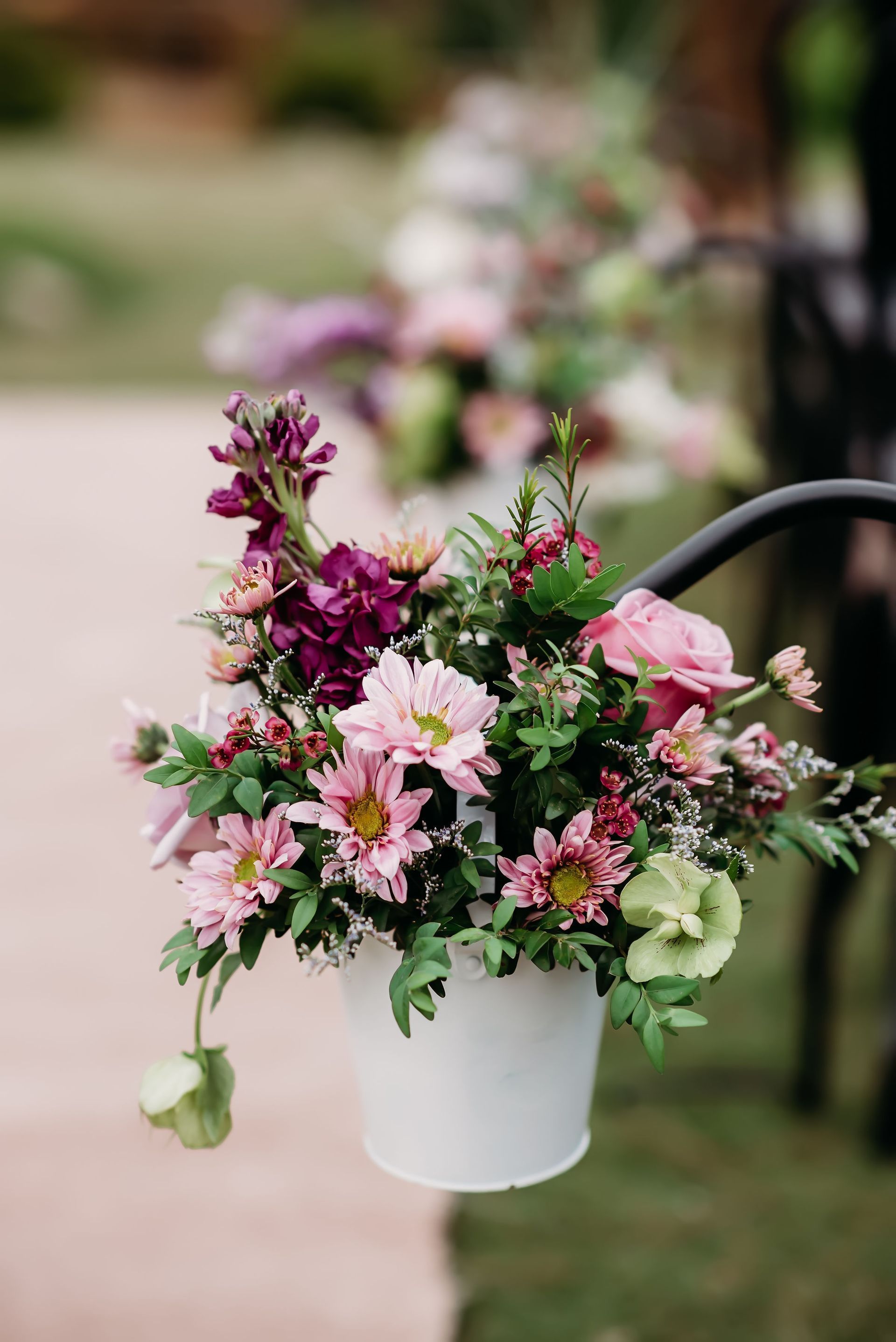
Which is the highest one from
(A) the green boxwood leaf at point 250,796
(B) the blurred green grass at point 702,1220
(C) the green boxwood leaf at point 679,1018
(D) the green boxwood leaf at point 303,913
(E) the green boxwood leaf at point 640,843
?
(A) the green boxwood leaf at point 250,796

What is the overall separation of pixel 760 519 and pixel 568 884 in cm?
21

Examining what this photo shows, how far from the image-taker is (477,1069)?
23.6 inches

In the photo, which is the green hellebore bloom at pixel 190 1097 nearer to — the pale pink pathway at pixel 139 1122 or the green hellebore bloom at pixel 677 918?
the pale pink pathway at pixel 139 1122

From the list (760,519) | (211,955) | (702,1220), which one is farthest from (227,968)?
(702,1220)

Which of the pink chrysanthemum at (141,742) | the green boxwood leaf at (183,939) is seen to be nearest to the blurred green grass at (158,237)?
the pink chrysanthemum at (141,742)

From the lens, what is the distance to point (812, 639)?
2416 millimetres

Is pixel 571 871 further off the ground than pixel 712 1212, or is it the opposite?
pixel 571 871

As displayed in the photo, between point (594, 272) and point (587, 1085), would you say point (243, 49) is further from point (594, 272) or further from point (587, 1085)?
point (587, 1085)

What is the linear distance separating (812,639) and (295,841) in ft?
6.59

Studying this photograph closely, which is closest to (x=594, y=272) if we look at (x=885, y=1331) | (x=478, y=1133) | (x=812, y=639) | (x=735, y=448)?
(x=735, y=448)

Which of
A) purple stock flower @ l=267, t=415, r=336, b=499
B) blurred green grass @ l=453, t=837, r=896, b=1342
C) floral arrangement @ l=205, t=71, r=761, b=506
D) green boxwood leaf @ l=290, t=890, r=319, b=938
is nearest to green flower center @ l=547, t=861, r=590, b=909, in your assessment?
green boxwood leaf @ l=290, t=890, r=319, b=938

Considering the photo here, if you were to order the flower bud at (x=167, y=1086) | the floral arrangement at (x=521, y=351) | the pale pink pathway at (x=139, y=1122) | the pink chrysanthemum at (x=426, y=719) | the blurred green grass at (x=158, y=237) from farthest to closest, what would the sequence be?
the blurred green grass at (x=158, y=237) → the floral arrangement at (x=521, y=351) → the pale pink pathway at (x=139, y=1122) → the flower bud at (x=167, y=1086) → the pink chrysanthemum at (x=426, y=719)

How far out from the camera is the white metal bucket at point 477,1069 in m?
0.59

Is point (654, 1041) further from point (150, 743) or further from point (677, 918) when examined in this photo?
point (150, 743)
